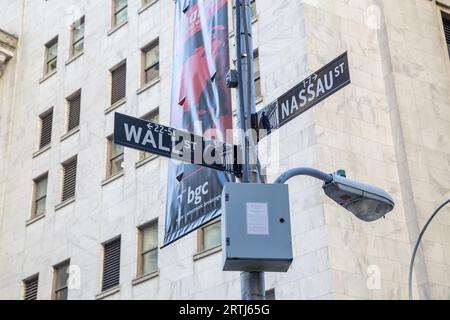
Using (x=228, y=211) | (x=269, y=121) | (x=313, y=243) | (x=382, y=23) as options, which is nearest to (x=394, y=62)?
(x=382, y=23)

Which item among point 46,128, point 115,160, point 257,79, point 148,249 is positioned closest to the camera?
point 257,79

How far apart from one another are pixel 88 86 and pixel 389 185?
13728mm

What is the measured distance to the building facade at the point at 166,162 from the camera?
69.5 ft

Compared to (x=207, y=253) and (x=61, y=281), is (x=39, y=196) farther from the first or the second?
(x=207, y=253)

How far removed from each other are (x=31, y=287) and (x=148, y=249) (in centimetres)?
673

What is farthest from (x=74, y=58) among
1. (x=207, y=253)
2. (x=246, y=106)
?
(x=246, y=106)

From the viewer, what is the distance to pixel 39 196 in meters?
31.7

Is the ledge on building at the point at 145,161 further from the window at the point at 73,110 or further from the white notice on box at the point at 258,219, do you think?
the white notice on box at the point at 258,219

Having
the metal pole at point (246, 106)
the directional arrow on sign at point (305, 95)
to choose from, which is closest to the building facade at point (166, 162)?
the metal pole at point (246, 106)

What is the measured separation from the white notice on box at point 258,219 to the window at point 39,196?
→ 24.6m

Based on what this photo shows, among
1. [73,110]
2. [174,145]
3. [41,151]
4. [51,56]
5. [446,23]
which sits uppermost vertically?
[51,56]

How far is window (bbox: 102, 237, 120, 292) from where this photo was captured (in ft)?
85.7

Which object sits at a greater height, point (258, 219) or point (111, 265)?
point (111, 265)

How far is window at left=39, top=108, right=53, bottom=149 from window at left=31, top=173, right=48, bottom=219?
57.9 inches
